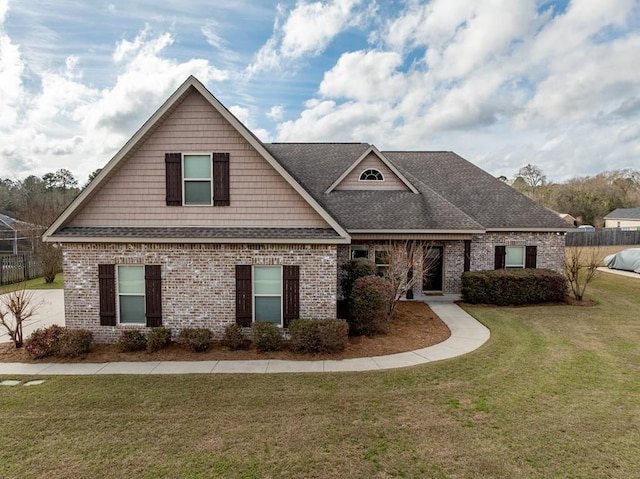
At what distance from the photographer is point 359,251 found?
1596 centimetres

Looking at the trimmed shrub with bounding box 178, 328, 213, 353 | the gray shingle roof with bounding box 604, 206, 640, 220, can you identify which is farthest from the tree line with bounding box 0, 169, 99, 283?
the gray shingle roof with bounding box 604, 206, 640, 220

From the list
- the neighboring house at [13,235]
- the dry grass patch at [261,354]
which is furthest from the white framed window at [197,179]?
the neighboring house at [13,235]

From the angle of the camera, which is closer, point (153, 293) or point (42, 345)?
point (42, 345)

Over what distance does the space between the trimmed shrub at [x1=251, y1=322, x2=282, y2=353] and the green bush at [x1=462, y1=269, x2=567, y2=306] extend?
30.2ft

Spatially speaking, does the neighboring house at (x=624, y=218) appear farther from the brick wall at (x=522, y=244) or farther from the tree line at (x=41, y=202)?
the tree line at (x=41, y=202)

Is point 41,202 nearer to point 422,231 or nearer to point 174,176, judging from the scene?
point 174,176

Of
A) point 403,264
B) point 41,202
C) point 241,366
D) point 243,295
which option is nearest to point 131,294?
point 243,295

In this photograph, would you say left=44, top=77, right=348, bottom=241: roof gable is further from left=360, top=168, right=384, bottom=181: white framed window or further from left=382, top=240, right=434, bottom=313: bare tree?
left=360, top=168, right=384, bottom=181: white framed window

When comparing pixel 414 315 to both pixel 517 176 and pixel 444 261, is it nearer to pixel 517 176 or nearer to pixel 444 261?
pixel 444 261

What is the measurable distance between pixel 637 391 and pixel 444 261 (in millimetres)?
9613

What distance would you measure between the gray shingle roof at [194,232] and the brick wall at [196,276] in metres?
0.34

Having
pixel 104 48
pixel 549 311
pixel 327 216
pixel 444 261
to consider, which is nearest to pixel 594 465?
pixel 327 216

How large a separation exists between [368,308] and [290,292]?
2.33 m

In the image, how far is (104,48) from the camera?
522 inches
